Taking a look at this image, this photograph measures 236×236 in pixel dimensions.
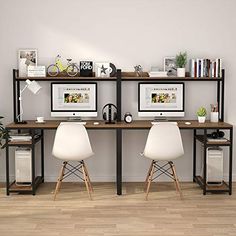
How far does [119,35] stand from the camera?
5523mm

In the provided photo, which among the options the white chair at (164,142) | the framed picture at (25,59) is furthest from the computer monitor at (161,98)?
the framed picture at (25,59)

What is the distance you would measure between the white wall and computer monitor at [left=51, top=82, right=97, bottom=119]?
104 millimetres

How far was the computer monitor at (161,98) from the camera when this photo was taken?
5539 mm

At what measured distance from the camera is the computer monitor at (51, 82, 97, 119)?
18.1 ft

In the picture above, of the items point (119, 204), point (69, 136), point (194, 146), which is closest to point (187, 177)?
point (194, 146)

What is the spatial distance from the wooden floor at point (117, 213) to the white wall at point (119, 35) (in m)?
0.86

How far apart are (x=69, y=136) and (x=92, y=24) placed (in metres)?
1.42

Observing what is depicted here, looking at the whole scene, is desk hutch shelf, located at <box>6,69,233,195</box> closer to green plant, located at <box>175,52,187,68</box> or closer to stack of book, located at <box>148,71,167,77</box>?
stack of book, located at <box>148,71,167,77</box>

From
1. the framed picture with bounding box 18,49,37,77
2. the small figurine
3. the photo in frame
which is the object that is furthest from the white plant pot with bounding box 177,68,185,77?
the framed picture with bounding box 18,49,37,77

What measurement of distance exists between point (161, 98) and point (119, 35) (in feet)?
2.78

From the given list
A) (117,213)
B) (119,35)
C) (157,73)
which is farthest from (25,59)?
(117,213)

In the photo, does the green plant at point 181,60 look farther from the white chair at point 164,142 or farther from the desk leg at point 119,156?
the desk leg at point 119,156

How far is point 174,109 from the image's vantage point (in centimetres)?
555

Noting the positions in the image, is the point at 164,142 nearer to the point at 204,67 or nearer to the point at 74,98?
the point at 204,67
